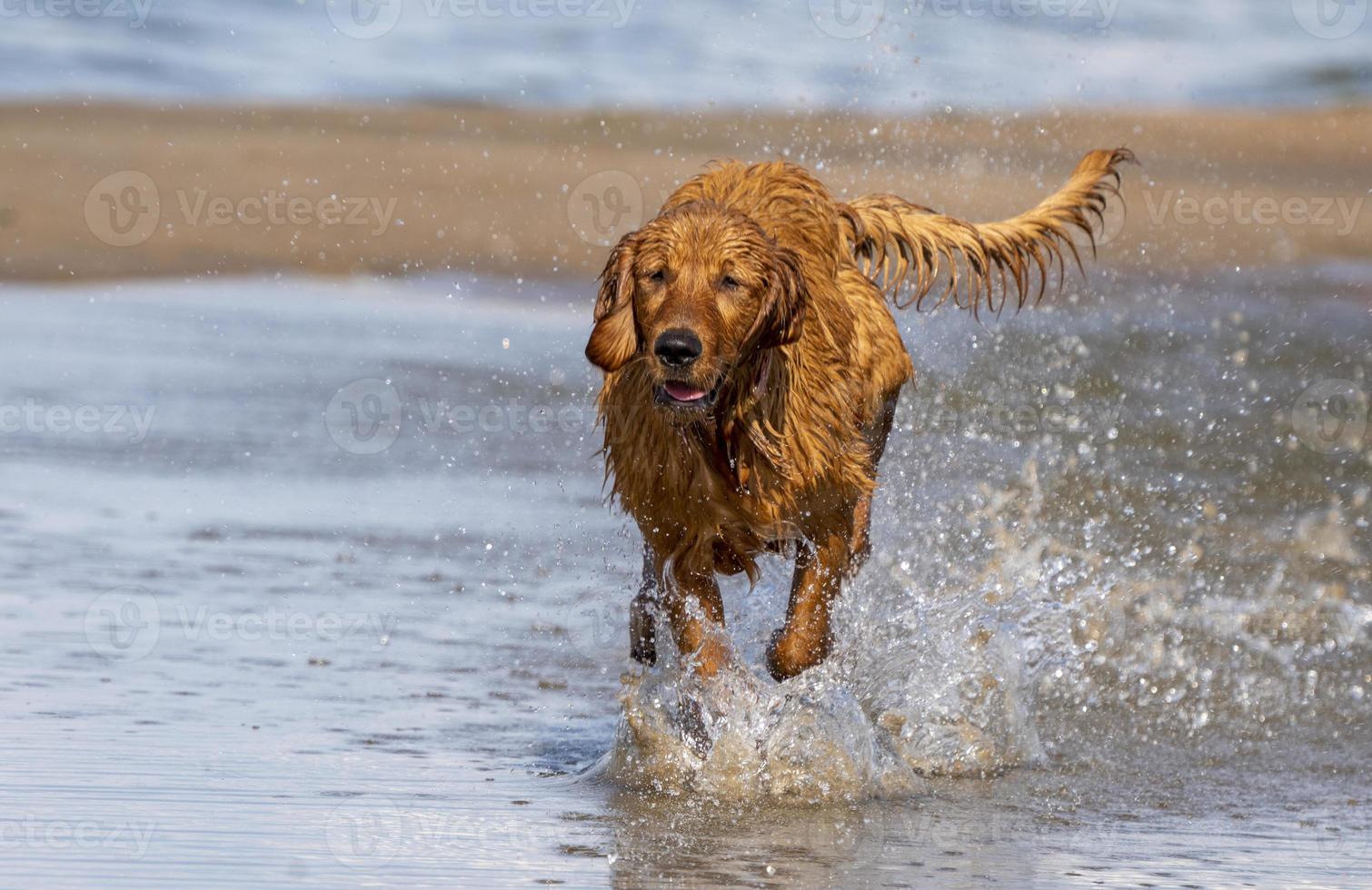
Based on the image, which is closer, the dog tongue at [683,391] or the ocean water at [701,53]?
the dog tongue at [683,391]

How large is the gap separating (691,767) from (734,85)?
1601 cm

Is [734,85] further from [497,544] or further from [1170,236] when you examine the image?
[497,544]

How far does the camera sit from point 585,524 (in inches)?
323

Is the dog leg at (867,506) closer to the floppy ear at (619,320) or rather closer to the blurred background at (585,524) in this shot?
the blurred background at (585,524)

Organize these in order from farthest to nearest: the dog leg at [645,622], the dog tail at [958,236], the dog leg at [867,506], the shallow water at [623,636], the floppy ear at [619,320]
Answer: the dog tail at [958,236], the dog leg at [867,506], the dog leg at [645,622], the floppy ear at [619,320], the shallow water at [623,636]

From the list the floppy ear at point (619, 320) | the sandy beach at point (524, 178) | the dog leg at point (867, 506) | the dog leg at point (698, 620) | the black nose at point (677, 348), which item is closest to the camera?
the black nose at point (677, 348)

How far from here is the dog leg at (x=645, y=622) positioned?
224 inches

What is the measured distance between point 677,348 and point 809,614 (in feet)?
3.61

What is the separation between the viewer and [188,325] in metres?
12.2

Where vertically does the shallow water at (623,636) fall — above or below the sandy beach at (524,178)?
below

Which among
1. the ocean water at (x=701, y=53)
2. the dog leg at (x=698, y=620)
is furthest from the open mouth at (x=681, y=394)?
the ocean water at (x=701, y=53)

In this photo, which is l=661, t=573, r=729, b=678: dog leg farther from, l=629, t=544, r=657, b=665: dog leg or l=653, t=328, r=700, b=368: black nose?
l=653, t=328, r=700, b=368: black nose

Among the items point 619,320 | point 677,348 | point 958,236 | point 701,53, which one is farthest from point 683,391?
point 701,53

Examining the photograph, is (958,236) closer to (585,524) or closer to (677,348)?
(677,348)
